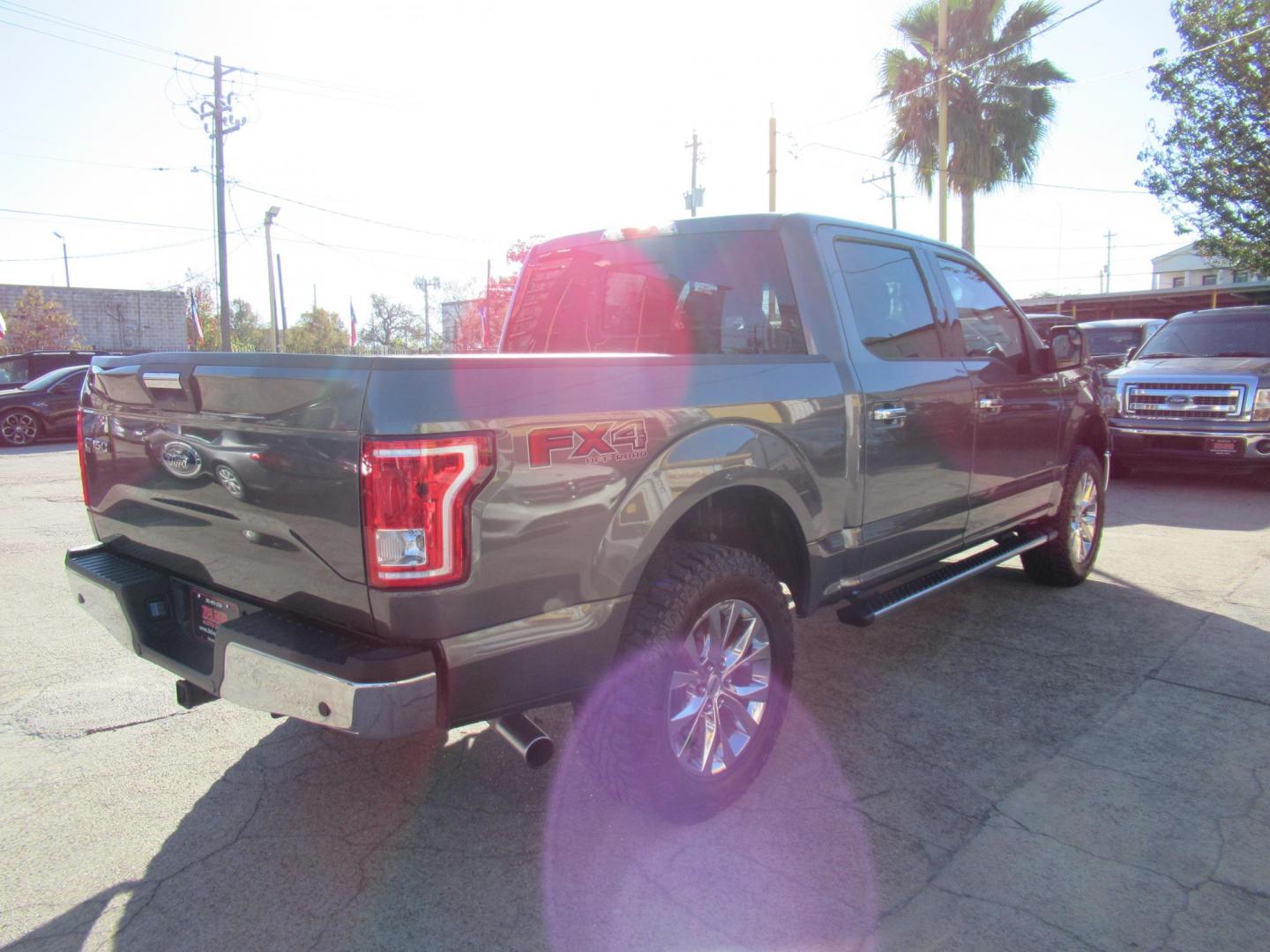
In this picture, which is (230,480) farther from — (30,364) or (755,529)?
(30,364)

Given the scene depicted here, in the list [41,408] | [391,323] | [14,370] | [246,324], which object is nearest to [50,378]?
[41,408]

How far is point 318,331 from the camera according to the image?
66.0 metres

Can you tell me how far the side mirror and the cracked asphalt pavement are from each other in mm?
1496

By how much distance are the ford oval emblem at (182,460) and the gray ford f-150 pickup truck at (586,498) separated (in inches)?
0.5

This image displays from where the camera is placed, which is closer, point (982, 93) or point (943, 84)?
point (943, 84)

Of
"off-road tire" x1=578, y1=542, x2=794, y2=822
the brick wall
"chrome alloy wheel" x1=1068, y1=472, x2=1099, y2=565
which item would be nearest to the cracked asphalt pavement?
"off-road tire" x1=578, y1=542, x2=794, y2=822

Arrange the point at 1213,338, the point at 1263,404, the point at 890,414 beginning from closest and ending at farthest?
the point at 890,414 < the point at 1263,404 < the point at 1213,338

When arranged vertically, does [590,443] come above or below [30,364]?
below

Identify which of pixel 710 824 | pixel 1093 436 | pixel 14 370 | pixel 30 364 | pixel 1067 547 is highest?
pixel 30 364

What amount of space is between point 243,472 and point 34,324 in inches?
1775

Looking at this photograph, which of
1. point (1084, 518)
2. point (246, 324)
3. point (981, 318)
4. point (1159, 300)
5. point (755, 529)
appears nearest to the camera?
point (755, 529)

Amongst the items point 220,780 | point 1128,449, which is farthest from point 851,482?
point 1128,449

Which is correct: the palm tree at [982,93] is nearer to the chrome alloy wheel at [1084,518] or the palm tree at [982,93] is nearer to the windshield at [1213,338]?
the windshield at [1213,338]

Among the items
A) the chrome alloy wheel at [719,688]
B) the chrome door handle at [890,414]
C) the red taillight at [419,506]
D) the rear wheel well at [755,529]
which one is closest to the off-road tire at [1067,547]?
the chrome door handle at [890,414]
